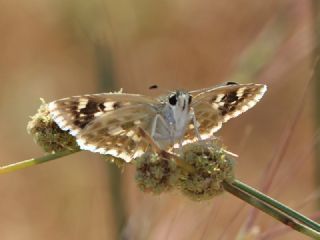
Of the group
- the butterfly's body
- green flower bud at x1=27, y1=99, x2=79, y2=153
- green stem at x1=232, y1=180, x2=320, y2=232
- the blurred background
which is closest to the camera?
green stem at x1=232, y1=180, x2=320, y2=232

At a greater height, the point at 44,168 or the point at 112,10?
the point at 112,10

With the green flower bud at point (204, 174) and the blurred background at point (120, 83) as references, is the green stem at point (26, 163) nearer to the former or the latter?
the green flower bud at point (204, 174)

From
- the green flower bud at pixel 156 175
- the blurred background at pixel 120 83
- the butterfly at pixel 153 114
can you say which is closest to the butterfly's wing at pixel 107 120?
the butterfly at pixel 153 114

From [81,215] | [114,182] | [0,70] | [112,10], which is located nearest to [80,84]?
[0,70]

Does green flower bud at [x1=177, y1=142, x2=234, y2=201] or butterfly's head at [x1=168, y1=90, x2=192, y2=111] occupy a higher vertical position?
butterfly's head at [x1=168, y1=90, x2=192, y2=111]

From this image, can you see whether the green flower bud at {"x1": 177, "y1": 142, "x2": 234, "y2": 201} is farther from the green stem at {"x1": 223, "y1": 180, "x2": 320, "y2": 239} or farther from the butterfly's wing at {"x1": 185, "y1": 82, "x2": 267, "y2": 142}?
the butterfly's wing at {"x1": 185, "y1": 82, "x2": 267, "y2": 142}

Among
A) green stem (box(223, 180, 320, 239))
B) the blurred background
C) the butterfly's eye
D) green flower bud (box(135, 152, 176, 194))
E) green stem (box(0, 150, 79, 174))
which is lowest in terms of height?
the blurred background

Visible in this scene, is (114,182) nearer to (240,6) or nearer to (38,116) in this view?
(38,116)

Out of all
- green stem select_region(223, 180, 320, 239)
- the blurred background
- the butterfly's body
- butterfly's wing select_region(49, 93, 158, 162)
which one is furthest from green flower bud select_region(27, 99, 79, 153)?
the blurred background
